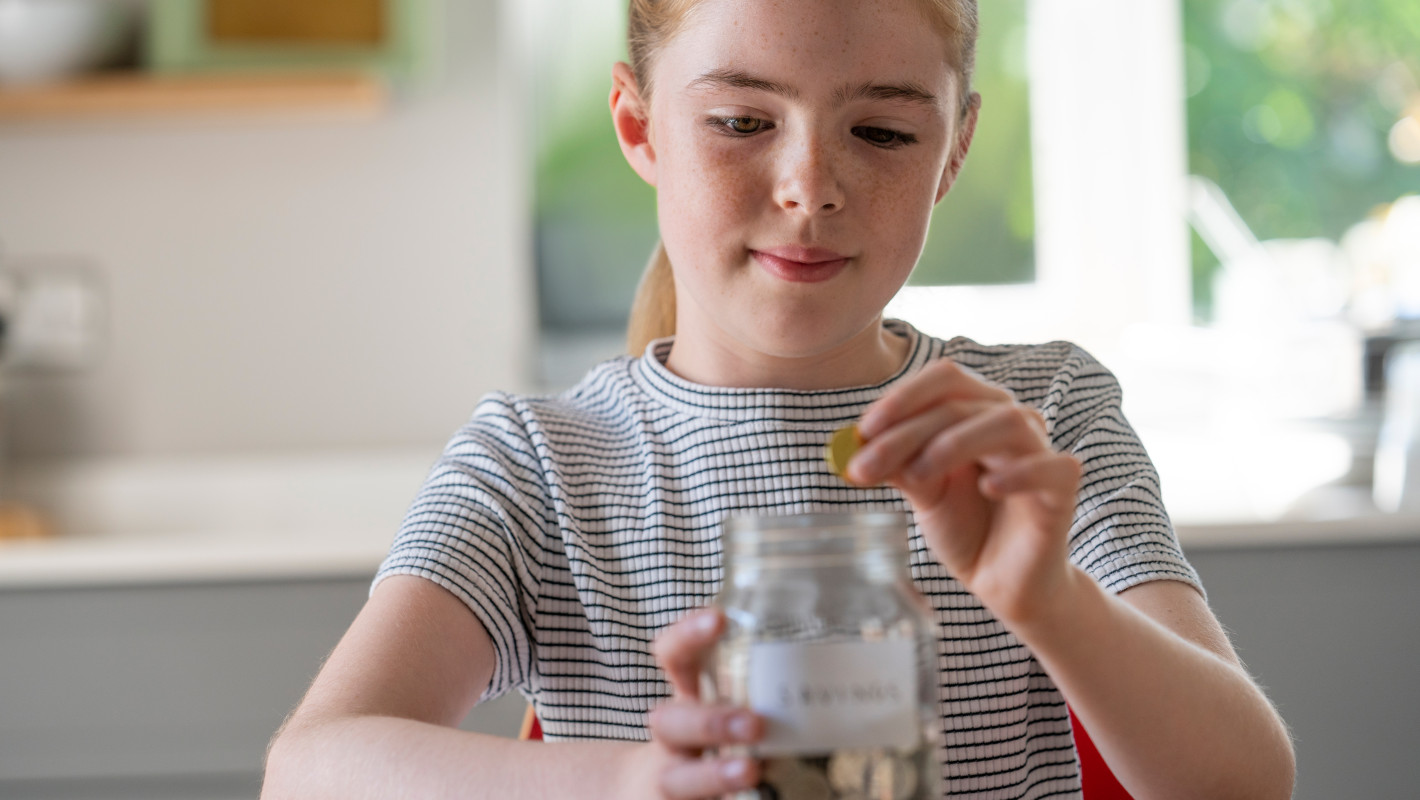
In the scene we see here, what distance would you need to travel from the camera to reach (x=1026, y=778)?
34.5 inches

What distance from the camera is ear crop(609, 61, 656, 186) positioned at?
2.95 feet

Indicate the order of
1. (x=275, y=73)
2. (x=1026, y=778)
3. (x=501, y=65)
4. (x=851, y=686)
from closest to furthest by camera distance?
(x=851, y=686) → (x=1026, y=778) → (x=275, y=73) → (x=501, y=65)

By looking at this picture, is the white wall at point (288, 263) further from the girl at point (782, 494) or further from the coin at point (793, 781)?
the coin at point (793, 781)

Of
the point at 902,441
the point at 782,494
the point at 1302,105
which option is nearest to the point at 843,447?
the point at 902,441

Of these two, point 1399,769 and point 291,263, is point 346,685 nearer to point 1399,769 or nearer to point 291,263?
point 1399,769

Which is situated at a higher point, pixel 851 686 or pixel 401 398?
pixel 851 686

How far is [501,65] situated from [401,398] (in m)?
0.64

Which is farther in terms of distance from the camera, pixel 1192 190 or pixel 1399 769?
pixel 1192 190

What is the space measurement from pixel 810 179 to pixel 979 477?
0.23 metres

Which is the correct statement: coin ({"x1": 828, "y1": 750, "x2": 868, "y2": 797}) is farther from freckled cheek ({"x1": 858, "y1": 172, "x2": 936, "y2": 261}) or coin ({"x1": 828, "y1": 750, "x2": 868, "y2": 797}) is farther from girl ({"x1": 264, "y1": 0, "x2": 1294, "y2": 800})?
freckled cheek ({"x1": 858, "y1": 172, "x2": 936, "y2": 261})

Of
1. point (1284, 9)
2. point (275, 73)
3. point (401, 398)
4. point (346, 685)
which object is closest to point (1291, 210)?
point (1284, 9)

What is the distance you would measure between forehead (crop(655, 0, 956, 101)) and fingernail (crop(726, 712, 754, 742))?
41 centimetres

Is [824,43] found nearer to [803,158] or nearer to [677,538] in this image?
[803,158]

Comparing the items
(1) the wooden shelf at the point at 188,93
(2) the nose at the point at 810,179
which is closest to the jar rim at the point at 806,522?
(2) the nose at the point at 810,179
